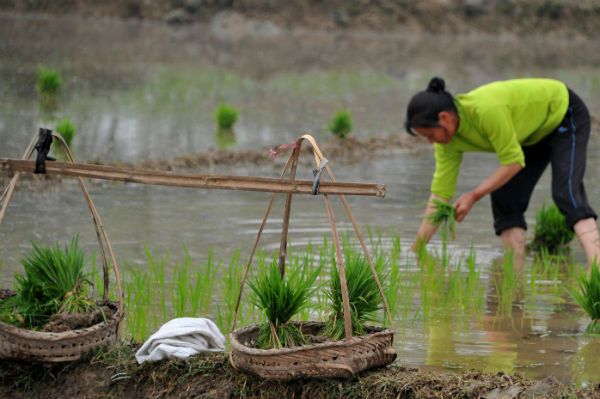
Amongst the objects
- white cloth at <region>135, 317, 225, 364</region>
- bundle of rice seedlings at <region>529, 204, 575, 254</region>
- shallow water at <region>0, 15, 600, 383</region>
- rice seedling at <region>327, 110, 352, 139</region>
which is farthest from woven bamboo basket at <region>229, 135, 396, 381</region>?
rice seedling at <region>327, 110, 352, 139</region>

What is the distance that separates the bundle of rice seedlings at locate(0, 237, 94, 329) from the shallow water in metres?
1.48

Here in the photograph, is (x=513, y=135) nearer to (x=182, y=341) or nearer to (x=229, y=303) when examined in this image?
(x=229, y=303)

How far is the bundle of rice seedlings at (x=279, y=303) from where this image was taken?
338cm

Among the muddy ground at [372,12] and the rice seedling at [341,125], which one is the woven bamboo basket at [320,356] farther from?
the muddy ground at [372,12]

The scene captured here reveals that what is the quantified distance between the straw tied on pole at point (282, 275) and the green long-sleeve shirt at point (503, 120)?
207 centimetres

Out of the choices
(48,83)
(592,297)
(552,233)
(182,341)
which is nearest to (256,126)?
(48,83)

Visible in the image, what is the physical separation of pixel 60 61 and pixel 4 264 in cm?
1148

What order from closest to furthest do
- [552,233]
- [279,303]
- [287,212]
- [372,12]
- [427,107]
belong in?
[279,303], [287,212], [427,107], [552,233], [372,12]

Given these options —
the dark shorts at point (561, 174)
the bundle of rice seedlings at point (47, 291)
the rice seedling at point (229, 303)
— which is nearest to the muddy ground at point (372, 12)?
the dark shorts at point (561, 174)

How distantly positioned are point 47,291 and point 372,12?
81.4 ft

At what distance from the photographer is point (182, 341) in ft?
11.7

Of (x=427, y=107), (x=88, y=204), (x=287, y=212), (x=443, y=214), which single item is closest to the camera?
(x=287, y=212)

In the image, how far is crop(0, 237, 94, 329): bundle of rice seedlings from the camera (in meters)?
3.64

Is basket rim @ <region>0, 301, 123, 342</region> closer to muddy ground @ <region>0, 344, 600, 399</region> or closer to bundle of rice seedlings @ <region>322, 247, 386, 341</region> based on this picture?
muddy ground @ <region>0, 344, 600, 399</region>
